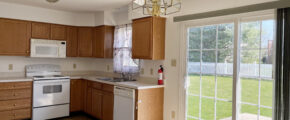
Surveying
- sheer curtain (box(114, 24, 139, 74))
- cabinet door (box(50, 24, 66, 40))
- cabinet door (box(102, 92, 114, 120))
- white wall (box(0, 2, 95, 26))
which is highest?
white wall (box(0, 2, 95, 26))

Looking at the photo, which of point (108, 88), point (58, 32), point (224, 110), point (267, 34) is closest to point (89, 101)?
point (108, 88)

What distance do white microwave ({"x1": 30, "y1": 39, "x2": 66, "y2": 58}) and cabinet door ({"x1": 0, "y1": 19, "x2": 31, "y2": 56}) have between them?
0.11m

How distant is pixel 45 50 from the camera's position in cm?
436

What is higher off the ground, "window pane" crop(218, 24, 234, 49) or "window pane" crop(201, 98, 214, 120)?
"window pane" crop(218, 24, 234, 49)

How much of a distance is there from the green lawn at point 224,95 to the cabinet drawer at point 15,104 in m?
2.95

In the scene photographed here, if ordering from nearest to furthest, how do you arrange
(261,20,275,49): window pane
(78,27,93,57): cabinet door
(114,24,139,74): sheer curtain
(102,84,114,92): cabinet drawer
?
(261,20,275,49): window pane → (102,84,114,92): cabinet drawer → (114,24,139,74): sheer curtain → (78,27,93,57): cabinet door

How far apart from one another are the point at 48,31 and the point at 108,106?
212 centimetres

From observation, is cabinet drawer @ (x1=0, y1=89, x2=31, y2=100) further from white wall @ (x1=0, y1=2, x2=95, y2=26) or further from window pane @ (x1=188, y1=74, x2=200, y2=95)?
window pane @ (x1=188, y1=74, x2=200, y2=95)

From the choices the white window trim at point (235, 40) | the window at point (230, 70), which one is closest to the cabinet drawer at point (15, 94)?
the white window trim at point (235, 40)

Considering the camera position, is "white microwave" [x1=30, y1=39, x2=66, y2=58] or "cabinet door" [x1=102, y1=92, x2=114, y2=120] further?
"white microwave" [x1=30, y1=39, x2=66, y2=58]

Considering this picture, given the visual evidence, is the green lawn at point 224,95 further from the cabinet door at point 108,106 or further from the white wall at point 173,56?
the cabinet door at point 108,106

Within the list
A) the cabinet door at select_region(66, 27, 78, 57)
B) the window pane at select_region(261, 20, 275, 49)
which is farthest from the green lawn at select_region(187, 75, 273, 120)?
the cabinet door at select_region(66, 27, 78, 57)

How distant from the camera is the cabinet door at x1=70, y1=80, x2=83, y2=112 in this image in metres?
4.48

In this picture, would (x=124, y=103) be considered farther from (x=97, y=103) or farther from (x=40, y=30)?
(x=40, y=30)
